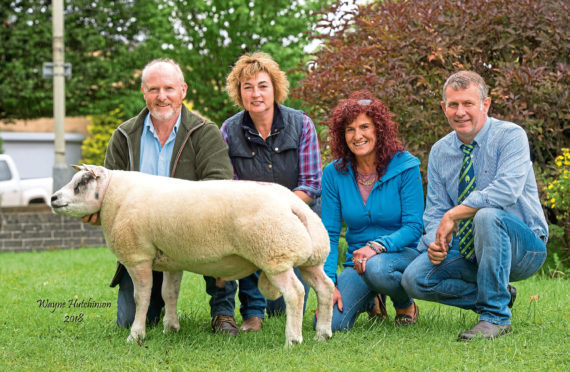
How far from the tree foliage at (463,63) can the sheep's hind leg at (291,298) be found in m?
3.46

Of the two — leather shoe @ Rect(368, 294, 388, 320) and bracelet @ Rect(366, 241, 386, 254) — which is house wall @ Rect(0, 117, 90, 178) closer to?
leather shoe @ Rect(368, 294, 388, 320)

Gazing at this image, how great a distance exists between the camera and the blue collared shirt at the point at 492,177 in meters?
3.92

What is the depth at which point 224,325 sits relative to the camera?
4453mm

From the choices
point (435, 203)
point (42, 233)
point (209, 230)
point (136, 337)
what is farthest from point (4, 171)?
point (435, 203)

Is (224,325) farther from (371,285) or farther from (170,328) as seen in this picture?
(371,285)

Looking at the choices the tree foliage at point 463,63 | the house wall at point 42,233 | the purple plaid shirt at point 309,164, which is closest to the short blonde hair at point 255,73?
the purple plaid shirt at point 309,164

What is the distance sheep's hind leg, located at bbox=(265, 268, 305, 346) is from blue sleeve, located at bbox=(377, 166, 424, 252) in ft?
2.82

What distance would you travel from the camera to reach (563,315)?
454 centimetres

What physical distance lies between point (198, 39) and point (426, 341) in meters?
17.2

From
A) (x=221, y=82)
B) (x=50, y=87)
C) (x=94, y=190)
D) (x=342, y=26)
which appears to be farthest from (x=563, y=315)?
(x=50, y=87)

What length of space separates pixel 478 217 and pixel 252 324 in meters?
1.81

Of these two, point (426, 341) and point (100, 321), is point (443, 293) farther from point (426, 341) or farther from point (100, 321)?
point (100, 321)

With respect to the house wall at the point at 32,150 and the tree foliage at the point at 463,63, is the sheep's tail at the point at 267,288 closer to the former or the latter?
the tree foliage at the point at 463,63

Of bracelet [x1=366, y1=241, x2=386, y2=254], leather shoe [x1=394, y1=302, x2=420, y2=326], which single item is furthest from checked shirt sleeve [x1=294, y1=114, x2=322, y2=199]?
leather shoe [x1=394, y1=302, x2=420, y2=326]
